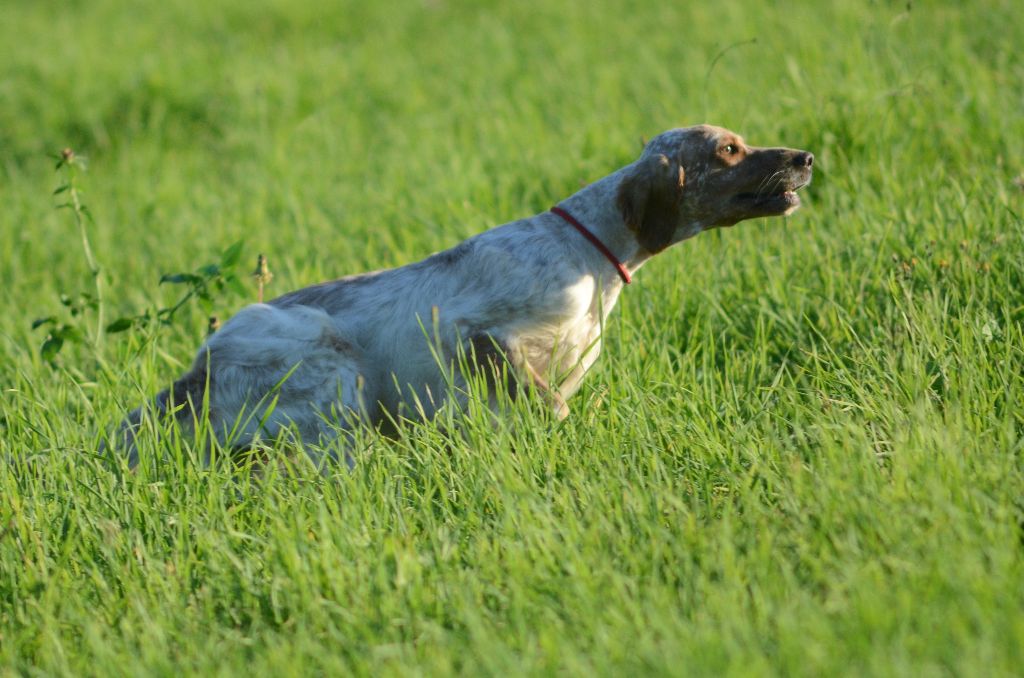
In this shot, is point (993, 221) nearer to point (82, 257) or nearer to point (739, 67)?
point (739, 67)

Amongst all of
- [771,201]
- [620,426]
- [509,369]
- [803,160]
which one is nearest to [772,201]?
[771,201]

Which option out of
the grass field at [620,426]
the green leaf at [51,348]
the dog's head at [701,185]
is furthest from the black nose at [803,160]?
the green leaf at [51,348]

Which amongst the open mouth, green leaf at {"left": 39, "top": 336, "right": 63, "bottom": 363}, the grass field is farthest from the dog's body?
green leaf at {"left": 39, "top": 336, "right": 63, "bottom": 363}

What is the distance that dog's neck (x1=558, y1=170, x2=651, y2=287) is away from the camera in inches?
168

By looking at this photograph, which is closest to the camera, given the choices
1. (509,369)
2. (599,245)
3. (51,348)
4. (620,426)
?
(620,426)

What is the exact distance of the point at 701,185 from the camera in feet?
14.1

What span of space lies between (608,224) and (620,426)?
83 cm

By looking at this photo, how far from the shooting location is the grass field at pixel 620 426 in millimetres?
2787

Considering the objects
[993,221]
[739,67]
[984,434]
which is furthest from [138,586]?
[739,67]

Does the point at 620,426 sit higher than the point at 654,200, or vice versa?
the point at 654,200

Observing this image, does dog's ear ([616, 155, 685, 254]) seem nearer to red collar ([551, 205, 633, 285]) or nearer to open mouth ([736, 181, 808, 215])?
red collar ([551, 205, 633, 285])

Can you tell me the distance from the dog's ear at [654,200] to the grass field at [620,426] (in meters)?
0.51

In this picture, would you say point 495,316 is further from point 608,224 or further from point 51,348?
point 51,348

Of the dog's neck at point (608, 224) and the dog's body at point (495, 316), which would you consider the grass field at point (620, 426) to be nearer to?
the dog's body at point (495, 316)
